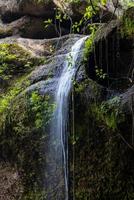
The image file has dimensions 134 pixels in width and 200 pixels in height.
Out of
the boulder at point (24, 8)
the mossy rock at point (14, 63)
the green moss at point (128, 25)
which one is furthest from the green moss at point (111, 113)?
the boulder at point (24, 8)

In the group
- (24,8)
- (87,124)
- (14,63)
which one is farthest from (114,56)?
(24,8)

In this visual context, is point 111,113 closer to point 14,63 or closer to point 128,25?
point 128,25

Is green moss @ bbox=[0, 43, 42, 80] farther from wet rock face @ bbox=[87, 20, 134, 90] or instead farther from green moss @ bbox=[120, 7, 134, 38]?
green moss @ bbox=[120, 7, 134, 38]

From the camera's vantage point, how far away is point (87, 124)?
666 cm

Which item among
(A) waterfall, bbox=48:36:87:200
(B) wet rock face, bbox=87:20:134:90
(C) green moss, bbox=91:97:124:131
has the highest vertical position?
(B) wet rock face, bbox=87:20:134:90

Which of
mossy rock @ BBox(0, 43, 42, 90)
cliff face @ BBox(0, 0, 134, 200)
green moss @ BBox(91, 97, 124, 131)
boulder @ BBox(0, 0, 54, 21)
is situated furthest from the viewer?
boulder @ BBox(0, 0, 54, 21)

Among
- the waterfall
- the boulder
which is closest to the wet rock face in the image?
the waterfall

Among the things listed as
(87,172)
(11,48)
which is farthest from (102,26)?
(11,48)

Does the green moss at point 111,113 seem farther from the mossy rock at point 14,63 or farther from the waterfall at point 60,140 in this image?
the mossy rock at point 14,63

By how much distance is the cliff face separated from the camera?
6062mm

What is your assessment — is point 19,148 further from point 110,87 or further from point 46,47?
point 46,47

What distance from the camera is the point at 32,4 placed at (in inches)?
461

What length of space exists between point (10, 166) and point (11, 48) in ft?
11.8

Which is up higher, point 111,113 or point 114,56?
point 114,56
